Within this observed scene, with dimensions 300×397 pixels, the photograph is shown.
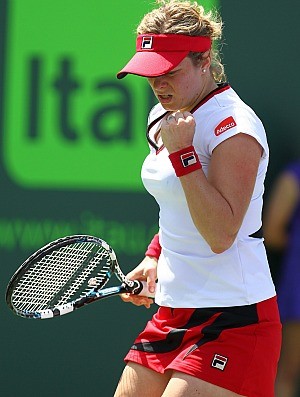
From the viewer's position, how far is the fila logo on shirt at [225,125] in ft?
8.57

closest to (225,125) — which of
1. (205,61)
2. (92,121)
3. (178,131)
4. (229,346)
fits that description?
(178,131)

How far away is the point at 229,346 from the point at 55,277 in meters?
0.70

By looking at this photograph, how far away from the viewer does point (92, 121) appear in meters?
4.04

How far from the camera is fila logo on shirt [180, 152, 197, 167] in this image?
2.55m

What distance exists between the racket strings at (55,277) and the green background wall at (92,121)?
0.87m

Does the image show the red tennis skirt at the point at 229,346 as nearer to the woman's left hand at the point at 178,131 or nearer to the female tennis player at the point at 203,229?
the female tennis player at the point at 203,229

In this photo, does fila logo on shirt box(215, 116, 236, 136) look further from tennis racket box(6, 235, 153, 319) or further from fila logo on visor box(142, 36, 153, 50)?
tennis racket box(6, 235, 153, 319)

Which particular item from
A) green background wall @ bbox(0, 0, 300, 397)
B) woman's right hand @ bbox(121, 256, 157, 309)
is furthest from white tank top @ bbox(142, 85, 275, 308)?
green background wall @ bbox(0, 0, 300, 397)

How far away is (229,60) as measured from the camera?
4008mm

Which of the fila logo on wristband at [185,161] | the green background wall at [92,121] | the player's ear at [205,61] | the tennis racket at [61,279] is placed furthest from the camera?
the green background wall at [92,121]

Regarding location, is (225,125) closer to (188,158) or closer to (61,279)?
(188,158)

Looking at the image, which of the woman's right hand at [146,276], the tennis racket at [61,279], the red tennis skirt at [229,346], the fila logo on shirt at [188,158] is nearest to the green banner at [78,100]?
the tennis racket at [61,279]

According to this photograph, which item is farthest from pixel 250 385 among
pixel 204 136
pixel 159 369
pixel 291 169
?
pixel 291 169

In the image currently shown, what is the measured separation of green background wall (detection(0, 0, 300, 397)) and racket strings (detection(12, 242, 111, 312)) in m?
0.87
